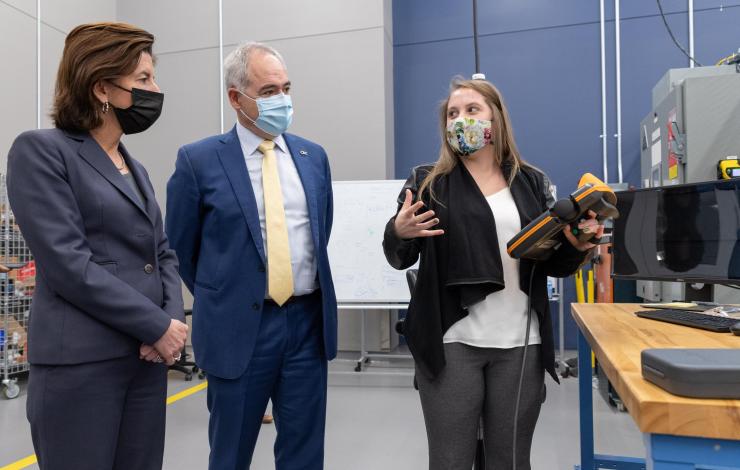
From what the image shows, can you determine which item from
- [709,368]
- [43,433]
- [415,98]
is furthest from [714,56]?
[43,433]

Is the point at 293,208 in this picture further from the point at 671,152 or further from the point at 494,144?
the point at 671,152

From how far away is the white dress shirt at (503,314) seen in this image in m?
1.29

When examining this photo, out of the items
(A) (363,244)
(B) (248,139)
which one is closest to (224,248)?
(B) (248,139)

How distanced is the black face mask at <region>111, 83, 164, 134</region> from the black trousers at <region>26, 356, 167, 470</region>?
1.82 feet

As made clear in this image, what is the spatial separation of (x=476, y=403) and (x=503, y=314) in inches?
8.9

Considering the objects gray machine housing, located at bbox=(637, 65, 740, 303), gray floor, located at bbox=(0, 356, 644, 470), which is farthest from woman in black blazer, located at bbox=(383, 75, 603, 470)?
gray machine housing, located at bbox=(637, 65, 740, 303)

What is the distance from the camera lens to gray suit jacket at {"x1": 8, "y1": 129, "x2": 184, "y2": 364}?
3.43ft

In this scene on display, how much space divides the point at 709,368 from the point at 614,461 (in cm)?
167

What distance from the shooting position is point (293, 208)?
153 cm

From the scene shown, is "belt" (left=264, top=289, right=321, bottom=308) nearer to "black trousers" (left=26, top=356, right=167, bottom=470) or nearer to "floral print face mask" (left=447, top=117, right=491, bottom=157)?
"black trousers" (left=26, top=356, right=167, bottom=470)

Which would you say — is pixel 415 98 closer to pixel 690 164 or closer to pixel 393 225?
pixel 690 164

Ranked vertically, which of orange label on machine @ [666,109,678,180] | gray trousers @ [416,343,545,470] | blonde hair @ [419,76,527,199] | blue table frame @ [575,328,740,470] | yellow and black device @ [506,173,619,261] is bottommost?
gray trousers @ [416,343,545,470]

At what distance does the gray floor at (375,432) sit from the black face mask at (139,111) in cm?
173

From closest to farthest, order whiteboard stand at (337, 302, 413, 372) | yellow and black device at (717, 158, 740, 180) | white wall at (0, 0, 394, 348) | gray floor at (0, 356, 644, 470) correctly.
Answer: gray floor at (0, 356, 644, 470)
yellow and black device at (717, 158, 740, 180)
whiteboard stand at (337, 302, 413, 372)
white wall at (0, 0, 394, 348)
